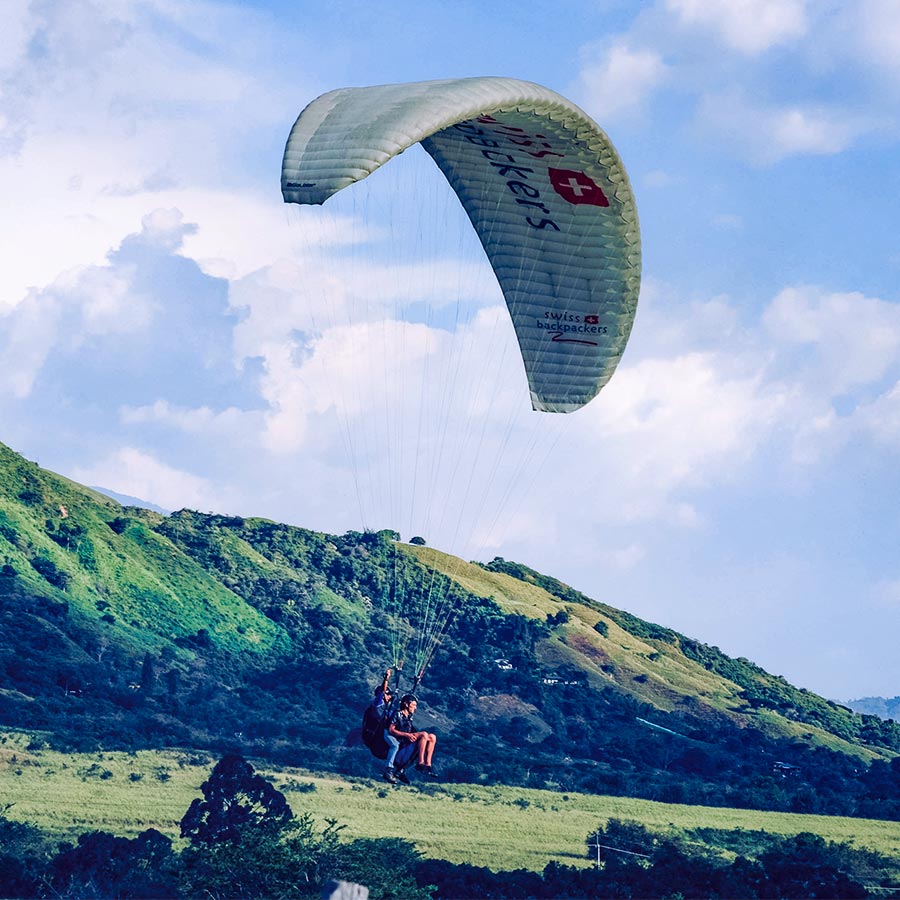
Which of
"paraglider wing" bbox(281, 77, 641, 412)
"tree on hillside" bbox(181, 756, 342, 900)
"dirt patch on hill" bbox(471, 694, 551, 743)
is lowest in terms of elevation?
"tree on hillside" bbox(181, 756, 342, 900)

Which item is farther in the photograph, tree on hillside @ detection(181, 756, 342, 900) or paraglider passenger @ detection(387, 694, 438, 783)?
tree on hillside @ detection(181, 756, 342, 900)

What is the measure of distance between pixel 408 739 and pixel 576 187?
893cm

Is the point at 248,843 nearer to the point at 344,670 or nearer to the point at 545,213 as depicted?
the point at 545,213

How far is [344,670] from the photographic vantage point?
8956cm

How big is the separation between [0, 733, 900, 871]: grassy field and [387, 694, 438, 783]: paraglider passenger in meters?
34.9

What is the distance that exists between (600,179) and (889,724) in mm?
87377

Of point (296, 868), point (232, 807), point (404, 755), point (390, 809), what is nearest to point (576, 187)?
point (404, 755)

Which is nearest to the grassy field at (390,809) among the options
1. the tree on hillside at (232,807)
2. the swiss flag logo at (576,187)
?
the tree on hillside at (232,807)

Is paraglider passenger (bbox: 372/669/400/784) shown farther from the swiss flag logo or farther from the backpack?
the swiss flag logo

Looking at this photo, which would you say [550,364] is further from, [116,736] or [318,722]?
[318,722]

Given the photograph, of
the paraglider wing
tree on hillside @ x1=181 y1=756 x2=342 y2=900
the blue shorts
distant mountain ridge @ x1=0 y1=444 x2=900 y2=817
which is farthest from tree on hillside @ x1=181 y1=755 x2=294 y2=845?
the blue shorts

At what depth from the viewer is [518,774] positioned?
7556 cm

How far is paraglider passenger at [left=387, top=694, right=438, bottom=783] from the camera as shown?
21.8 metres

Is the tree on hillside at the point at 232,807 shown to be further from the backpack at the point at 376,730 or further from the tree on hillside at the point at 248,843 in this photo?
the backpack at the point at 376,730
